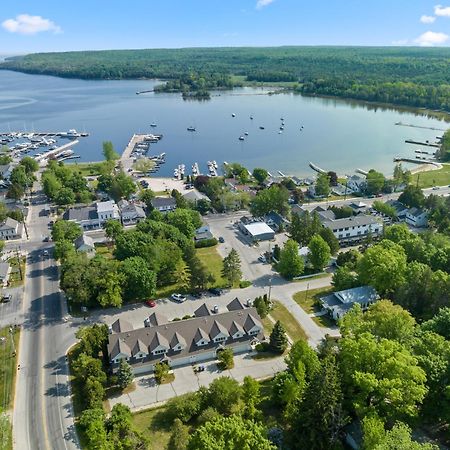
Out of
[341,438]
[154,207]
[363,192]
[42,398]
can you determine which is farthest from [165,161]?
[341,438]

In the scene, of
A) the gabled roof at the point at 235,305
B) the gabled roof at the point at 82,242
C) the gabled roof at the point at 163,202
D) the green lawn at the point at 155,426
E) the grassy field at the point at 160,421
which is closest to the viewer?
the green lawn at the point at 155,426

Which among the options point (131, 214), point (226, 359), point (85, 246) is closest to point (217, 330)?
point (226, 359)

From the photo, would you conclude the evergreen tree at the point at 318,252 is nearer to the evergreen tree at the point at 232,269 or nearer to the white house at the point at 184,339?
the evergreen tree at the point at 232,269

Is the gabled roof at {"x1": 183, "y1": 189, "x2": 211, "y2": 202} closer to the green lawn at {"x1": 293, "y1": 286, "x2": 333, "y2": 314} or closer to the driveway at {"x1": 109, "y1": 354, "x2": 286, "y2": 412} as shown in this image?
the green lawn at {"x1": 293, "y1": 286, "x2": 333, "y2": 314}

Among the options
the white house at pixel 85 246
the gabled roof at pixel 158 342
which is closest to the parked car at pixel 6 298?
the white house at pixel 85 246

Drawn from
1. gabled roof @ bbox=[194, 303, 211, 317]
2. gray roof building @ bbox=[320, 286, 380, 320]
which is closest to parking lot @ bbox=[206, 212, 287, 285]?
gray roof building @ bbox=[320, 286, 380, 320]

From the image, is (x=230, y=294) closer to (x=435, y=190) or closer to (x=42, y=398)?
(x=42, y=398)
